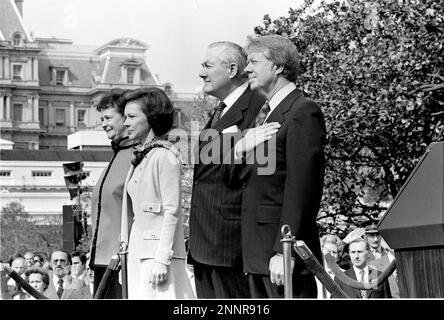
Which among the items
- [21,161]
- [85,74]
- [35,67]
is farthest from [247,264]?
[35,67]

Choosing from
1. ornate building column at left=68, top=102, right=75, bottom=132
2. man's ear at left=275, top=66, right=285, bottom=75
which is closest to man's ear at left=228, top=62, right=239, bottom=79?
man's ear at left=275, top=66, right=285, bottom=75

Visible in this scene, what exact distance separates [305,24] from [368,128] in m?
2.59

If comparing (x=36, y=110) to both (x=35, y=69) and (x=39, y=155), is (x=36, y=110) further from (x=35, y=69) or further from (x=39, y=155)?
(x=39, y=155)

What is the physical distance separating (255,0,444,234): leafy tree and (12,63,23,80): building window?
5726 cm

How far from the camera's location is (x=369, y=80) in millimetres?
20203

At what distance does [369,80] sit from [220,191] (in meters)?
14.3

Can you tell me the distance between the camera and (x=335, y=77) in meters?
20.8

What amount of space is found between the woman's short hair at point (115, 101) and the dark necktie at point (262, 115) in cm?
119

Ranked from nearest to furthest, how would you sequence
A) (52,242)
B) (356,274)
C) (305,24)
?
(356,274), (305,24), (52,242)

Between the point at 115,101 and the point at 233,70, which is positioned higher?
the point at 233,70

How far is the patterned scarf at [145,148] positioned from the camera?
6.52m

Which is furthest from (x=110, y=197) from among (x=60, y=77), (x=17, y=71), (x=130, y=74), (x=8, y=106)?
(x=17, y=71)
